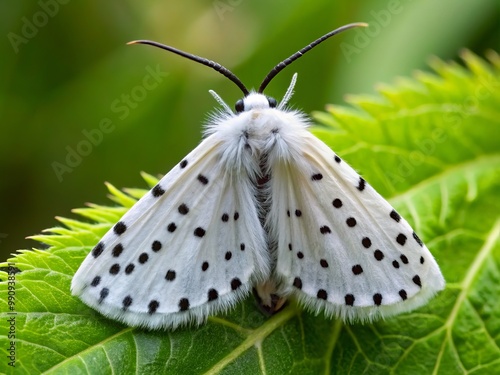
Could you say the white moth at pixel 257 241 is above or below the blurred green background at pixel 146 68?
below

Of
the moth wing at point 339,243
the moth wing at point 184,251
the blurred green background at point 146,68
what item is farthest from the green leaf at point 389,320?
the blurred green background at point 146,68

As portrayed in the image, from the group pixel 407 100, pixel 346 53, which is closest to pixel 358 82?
pixel 346 53

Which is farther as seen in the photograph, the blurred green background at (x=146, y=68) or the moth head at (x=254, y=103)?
the blurred green background at (x=146, y=68)

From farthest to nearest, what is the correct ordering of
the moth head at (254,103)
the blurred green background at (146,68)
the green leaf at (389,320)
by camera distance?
the blurred green background at (146,68) < the moth head at (254,103) < the green leaf at (389,320)

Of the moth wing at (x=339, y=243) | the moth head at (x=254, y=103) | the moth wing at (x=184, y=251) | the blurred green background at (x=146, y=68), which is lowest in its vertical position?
the moth wing at (x=184, y=251)

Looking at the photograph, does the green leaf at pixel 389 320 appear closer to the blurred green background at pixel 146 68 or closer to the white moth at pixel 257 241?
the white moth at pixel 257 241

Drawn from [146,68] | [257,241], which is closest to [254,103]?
[257,241]

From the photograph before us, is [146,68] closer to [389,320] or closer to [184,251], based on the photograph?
[184,251]

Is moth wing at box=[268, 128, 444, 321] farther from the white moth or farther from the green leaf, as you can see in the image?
the green leaf
